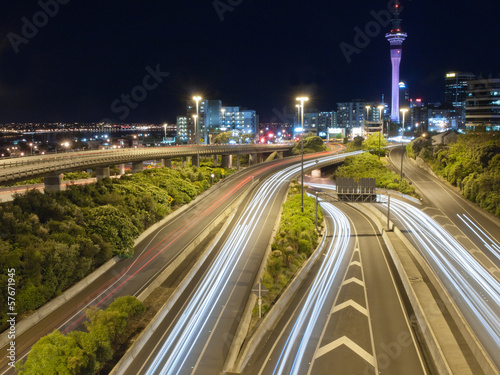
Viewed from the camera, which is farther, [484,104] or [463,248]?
[484,104]

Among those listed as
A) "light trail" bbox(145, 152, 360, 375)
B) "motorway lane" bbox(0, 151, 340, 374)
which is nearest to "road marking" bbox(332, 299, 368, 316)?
"light trail" bbox(145, 152, 360, 375)

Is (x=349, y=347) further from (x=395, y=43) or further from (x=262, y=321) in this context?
(x=395, y=43)

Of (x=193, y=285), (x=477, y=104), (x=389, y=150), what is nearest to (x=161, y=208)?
(x=193, y=285)

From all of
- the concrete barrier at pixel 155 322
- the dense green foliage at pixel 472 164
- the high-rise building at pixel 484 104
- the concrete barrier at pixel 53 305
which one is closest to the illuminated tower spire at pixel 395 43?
the high-rise building at pixel 484 104

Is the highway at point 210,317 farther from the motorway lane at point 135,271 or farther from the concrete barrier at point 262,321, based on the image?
Answer: the motorway lane at point 135,271

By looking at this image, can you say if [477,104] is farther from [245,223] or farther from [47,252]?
[47,252]

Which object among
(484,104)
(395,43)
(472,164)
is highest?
(395,43)

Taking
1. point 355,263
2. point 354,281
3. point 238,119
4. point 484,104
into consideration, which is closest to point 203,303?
point 354,281
